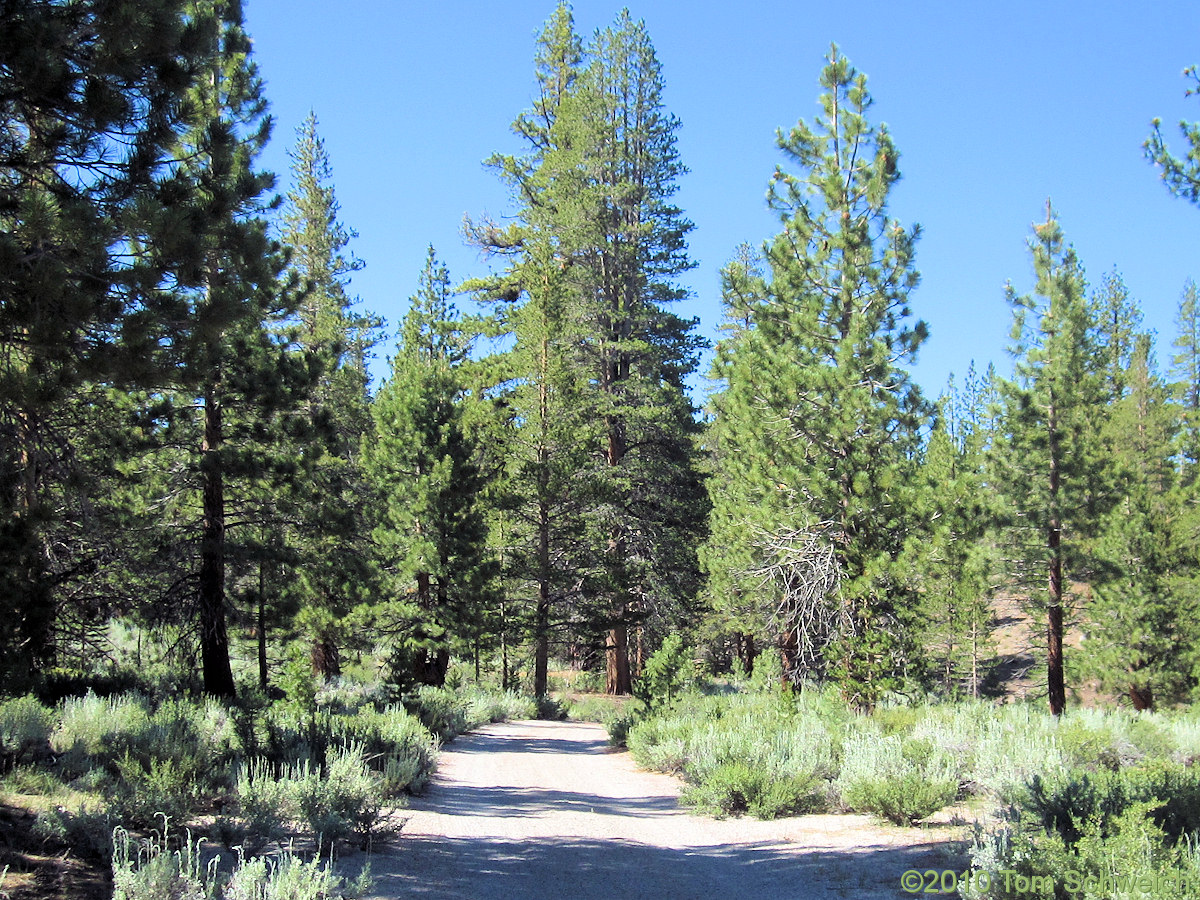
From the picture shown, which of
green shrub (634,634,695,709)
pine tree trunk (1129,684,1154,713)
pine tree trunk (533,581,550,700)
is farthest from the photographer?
pine tree trunk (1129,684,1154,713)

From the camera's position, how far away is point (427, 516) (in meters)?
19.0

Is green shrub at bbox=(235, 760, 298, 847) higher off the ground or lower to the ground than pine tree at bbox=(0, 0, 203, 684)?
lower

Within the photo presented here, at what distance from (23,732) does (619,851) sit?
5.55 m

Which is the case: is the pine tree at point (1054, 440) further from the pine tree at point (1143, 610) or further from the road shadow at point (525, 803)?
the road shadow at point (525, 803)

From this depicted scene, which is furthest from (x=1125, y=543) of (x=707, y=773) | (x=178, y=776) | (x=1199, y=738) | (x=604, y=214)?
(x=178, y=776)

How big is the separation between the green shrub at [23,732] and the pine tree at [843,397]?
1085 centimetres

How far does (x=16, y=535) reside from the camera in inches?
304

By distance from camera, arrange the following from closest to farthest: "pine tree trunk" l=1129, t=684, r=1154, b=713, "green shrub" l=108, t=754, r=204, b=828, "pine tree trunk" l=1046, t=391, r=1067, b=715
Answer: "green shrub" l=108, t=754, r=204, b=828
"pine tree trunk" l=1046, t=391, r=1067, b=715
"pine tree trunk" l=1129, t=684, r=1154, b=713

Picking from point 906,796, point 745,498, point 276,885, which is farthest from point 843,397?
point 276,885

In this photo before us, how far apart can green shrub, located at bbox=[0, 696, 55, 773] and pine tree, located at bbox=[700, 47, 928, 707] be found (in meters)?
10.8

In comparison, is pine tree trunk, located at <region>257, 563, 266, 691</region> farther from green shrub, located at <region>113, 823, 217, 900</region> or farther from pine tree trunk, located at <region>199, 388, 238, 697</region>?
green shrub, located at <region>113, 823, 217, 900</region>

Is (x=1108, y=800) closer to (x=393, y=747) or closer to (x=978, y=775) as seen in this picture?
(x=978, y=775)

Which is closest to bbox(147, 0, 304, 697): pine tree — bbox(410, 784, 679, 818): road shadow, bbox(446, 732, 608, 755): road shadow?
bbox(446, 732, 608, 755): road shadow

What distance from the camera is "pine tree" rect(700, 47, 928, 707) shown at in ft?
45.8
